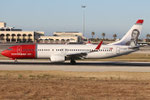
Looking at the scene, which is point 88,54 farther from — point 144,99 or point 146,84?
point 144,99

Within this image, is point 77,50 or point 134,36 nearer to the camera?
point 77,50

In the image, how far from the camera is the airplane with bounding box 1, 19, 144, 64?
38344 millimetres

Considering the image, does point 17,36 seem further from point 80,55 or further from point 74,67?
point 74,67

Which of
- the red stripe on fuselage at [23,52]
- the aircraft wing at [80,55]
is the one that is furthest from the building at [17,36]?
the aircraft wing at [80,55]

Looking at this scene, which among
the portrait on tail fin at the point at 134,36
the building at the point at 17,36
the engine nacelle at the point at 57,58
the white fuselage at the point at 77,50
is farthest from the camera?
the building at the point at 17,36

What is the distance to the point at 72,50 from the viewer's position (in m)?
39.2

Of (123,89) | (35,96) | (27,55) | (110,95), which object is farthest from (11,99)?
(27,55)

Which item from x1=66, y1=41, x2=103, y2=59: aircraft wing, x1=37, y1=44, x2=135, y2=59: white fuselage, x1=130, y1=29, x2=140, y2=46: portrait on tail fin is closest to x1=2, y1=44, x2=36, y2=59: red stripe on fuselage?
x1=37, y1=44, x2=135, y2=59: white fuselage

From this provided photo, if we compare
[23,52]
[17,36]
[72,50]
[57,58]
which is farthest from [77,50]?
[17,36]

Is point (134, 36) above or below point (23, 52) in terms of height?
above

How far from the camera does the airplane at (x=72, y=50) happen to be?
3834 centimetres

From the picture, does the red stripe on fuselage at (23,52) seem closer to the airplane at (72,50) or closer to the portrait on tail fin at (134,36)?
the airplane at (72,50)

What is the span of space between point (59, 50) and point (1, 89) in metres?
21.0

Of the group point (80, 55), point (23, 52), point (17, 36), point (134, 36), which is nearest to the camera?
point (23, 52)
